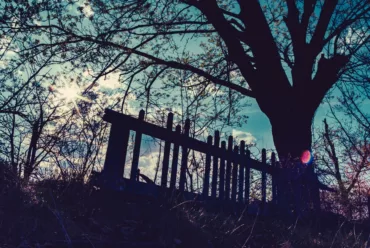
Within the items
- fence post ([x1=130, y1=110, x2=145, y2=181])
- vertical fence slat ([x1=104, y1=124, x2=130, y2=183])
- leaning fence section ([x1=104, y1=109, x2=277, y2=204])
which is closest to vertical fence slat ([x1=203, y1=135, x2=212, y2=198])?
leaning fence section ([x1=104, y1=109, x2=277, y2=204])

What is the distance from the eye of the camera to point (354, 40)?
766 centimetres

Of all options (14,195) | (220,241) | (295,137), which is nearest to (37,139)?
(14,195)

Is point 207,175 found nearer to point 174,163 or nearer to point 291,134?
point 174,163

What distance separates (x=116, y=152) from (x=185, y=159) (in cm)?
119

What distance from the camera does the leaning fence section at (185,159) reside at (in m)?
4.37

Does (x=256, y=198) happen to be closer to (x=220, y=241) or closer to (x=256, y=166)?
(x=256, y=166)

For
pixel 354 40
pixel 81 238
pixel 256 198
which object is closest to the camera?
pixel 81 238

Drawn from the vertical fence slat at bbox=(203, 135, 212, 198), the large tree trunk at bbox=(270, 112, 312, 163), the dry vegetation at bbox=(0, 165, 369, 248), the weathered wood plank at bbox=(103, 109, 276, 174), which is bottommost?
the dry vegetation at bbox=(0, 165, 369, 248)

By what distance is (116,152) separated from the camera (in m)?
4.37

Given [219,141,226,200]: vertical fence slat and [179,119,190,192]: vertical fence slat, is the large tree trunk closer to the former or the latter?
[219,141,226,200]: vertical fence slat

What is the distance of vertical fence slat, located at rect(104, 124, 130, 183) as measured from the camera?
4.24 meters

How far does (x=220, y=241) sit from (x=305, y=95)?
524 cm

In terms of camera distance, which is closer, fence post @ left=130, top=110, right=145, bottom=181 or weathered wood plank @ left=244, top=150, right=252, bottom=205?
fence post @ left=130, top=110, right=145, bottom=181

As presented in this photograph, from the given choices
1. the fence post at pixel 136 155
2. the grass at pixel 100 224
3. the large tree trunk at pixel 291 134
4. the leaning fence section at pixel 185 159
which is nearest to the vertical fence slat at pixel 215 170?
the leaning fence section at pixel 185 159
